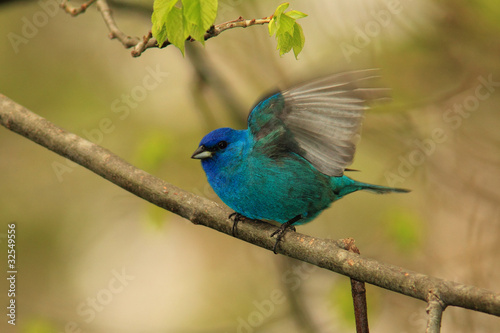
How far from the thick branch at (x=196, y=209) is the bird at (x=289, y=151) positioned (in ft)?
0.69

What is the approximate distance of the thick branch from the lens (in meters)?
2.64

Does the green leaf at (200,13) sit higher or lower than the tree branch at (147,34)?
higher

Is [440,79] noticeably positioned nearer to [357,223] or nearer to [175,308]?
[357,223]

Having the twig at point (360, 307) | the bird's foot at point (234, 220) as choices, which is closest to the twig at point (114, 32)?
the bird's foot at point (234, 220)

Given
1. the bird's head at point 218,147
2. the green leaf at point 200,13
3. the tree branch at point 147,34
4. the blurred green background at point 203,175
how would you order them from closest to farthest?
1. the green leaf at point 200,13
2. the tree branch at point 147,34
3. the bird's head at point 218,147
4. the blurred green background at point 203,175

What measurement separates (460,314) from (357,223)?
68.6 inches

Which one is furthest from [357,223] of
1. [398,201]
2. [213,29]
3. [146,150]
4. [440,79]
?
[213,29]

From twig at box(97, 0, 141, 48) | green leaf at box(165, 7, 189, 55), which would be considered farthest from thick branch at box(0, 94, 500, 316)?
green leaf at box(165, 7, 189, 55)

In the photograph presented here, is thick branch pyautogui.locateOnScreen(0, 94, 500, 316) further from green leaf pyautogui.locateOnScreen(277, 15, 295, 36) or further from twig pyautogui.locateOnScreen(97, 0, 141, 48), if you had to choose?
green leaf pyautogui.locateOnScreen(277, 15, 295, 36)

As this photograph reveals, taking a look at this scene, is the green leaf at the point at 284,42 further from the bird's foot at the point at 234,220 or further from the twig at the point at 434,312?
the twig at the point at 434,312

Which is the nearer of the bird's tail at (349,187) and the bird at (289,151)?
the bird at (289,151)

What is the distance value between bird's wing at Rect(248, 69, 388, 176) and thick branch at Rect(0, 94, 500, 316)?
0.62 meters

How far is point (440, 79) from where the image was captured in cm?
643

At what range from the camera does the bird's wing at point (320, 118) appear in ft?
11.6
